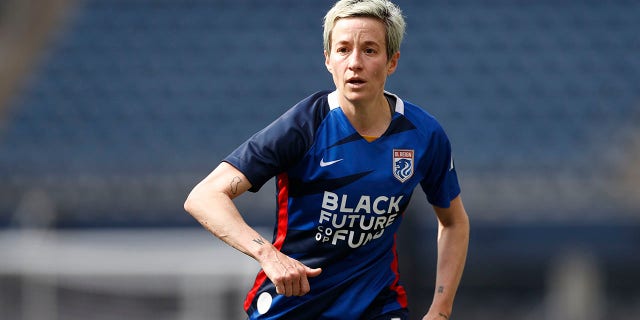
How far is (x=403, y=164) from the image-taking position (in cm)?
433

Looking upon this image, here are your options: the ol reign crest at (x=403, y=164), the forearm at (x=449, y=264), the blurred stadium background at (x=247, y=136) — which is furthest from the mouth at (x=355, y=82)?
the blurred stadium background at (x=247, y=136)

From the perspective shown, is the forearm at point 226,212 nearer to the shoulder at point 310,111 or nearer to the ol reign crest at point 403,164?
the shoulder at point 310,111

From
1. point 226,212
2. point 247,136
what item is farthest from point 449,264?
point 247,136

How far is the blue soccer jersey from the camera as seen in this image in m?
4.19

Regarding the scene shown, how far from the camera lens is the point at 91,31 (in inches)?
619

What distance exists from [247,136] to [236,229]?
32.5ft

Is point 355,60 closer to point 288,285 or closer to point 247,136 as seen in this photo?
point 288,285

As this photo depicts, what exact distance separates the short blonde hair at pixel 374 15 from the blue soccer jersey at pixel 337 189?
1.02ft

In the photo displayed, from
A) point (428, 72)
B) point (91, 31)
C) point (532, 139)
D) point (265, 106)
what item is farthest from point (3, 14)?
point (532, 139)

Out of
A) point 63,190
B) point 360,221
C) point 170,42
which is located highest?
point 170,42

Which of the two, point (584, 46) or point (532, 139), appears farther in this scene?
point (584, 46)

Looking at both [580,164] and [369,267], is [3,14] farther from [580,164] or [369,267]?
[369,267]

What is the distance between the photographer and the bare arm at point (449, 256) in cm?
460

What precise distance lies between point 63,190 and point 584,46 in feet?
26.1
